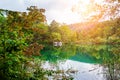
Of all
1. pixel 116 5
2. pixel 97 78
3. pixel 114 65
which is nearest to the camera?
pixel 116 5

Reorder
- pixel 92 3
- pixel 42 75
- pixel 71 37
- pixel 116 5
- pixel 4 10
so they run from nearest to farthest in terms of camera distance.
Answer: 1. pixel 4 10
2. pixel 42 75
3. pixel 116 5
4. pixel 92 3
5. pixel 71 37

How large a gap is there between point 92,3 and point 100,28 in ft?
2.91

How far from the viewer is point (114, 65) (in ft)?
42.1

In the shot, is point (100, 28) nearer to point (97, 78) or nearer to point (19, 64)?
point (19, 64)

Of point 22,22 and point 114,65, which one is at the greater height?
point 22,22

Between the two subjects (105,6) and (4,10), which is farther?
(105,6)

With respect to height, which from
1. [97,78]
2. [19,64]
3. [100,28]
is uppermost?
[100,28]

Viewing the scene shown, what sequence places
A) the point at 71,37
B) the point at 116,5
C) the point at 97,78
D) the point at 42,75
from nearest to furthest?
the point at 42,75, the point at 116,5, the point at 97,78, the point at 71,37

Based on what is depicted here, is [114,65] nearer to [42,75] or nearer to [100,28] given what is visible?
[100,28]

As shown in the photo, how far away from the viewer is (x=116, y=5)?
8.78m

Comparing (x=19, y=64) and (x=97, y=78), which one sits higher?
(x=19, y=64)

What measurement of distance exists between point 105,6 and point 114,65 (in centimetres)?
445

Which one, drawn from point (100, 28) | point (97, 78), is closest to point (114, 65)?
point (100, 28)

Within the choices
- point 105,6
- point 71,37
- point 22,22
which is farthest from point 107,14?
point 71,37
